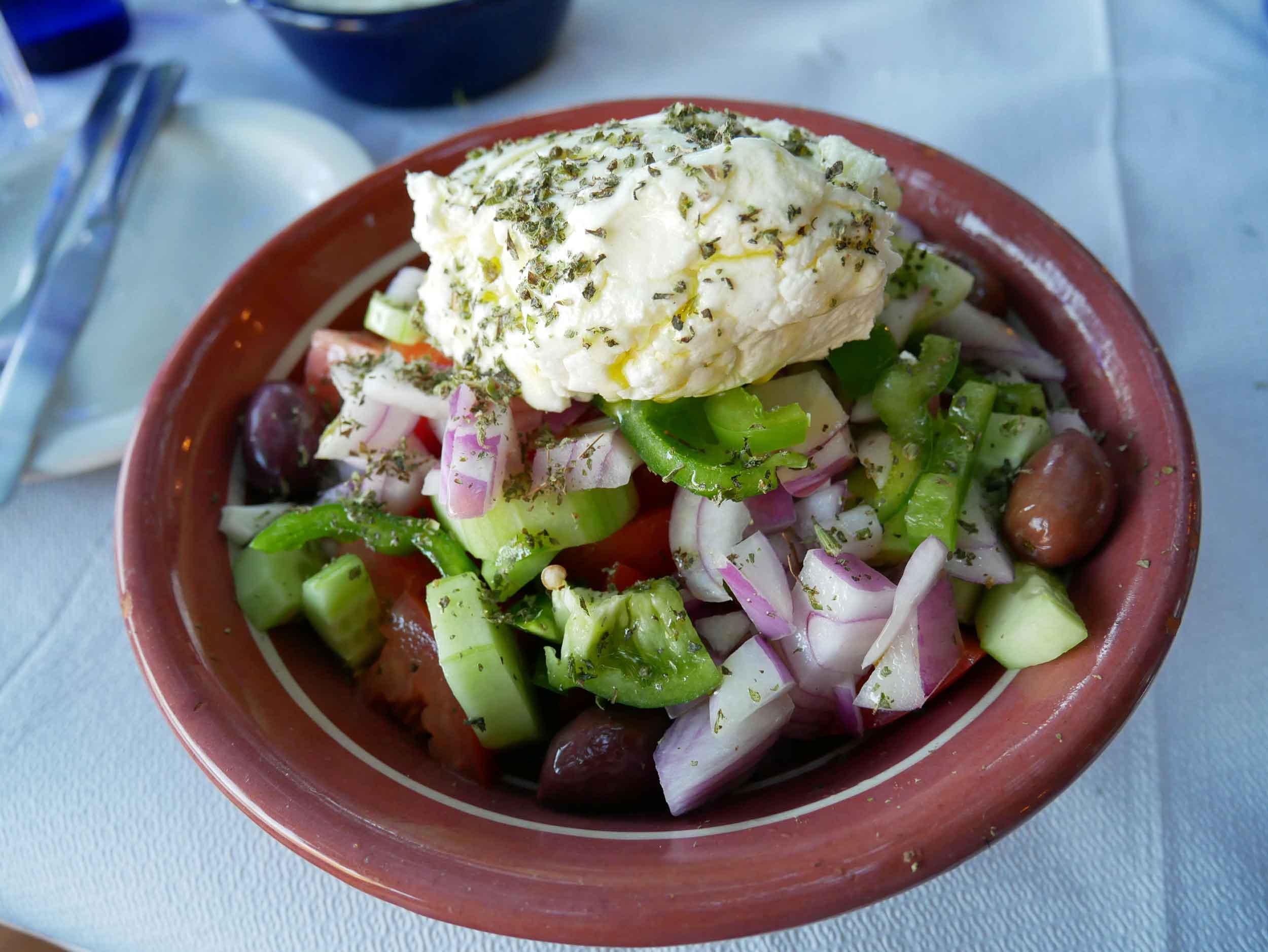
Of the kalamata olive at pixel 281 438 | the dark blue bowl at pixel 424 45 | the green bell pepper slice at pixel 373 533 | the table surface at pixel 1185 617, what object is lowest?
the table surface at pixel 1185 617

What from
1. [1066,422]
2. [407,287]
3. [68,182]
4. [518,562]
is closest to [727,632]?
[518,562]

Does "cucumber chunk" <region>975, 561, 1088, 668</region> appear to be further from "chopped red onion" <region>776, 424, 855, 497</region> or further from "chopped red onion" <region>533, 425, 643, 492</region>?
"chopped red onion" <region>533, 425, 643, 492</region>

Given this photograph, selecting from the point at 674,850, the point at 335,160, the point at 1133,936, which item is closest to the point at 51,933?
the point at 674,850

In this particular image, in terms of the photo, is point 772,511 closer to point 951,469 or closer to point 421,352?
point 951,469

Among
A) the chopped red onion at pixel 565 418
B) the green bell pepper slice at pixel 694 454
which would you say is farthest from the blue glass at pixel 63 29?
the green bell pepper slice at pixel 694 454

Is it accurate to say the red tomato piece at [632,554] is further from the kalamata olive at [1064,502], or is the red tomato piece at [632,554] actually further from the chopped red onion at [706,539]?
the kalamata olive at [1064,502]

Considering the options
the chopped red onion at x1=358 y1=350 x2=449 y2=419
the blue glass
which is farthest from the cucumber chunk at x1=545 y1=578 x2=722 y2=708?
the blue glass
